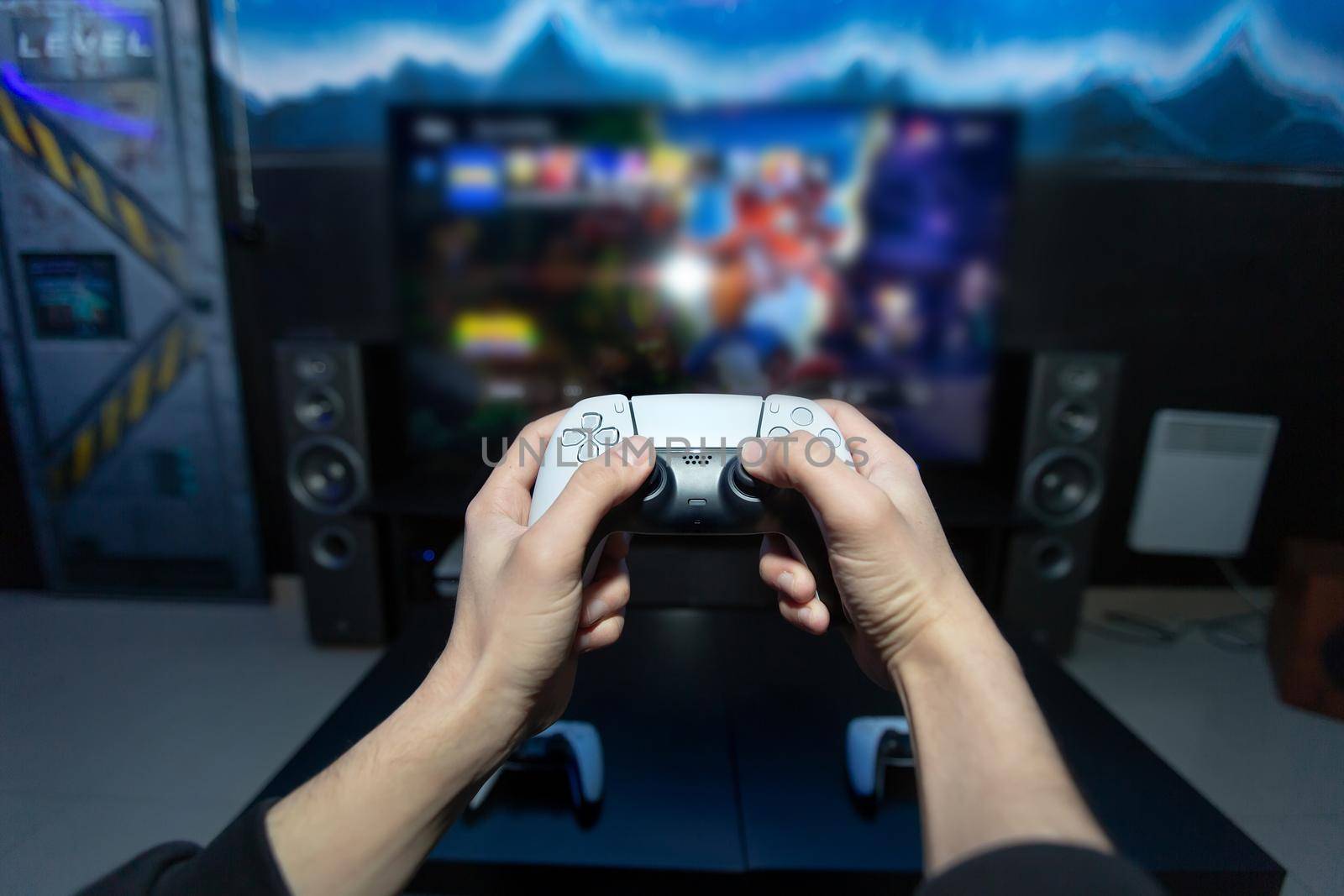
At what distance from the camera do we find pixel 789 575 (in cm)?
63

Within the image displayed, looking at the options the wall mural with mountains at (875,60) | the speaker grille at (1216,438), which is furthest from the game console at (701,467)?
the speaker grille at (1216,438)

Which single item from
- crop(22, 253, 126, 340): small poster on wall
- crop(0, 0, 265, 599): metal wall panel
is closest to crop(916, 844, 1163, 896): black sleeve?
crop(0, 0, 265, 599): metal wall panel

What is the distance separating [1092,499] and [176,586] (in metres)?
2.72

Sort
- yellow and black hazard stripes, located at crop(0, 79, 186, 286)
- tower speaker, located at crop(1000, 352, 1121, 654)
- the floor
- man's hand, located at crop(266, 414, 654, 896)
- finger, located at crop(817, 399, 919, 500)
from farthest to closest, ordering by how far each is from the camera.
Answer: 1. yellow and black hazard stripes, located at crop(0, 79, 186, 286)
2. tower speaker, located at crop(1000, 352, 1121, 654)
3. the floor
4. finger, located at crop(817, 399, 919, 500)
5. man's hand, located at crop(266, 414, 654, 896)

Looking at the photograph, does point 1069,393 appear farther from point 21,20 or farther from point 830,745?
point 21,20

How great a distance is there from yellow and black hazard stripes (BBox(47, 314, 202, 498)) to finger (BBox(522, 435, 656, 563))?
2106 mm

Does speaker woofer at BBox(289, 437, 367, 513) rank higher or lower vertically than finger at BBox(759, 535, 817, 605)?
lower

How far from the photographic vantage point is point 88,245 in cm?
198

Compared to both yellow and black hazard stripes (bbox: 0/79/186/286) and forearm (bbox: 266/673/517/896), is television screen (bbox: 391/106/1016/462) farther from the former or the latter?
forearm (bbox: 266/673/517/896)

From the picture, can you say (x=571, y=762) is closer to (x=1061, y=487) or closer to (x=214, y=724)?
(x=214, y=724)

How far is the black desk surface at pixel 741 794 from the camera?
27.0 inches

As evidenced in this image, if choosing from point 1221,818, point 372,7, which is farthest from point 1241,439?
point 372,7

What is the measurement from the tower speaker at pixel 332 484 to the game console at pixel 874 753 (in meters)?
1.46

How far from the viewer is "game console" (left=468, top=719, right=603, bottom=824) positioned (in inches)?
29.2
